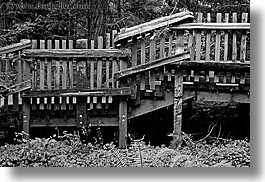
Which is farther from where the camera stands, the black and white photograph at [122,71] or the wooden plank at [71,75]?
the wooden plank at [71,75]

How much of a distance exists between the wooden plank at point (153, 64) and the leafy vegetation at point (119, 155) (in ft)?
2.43

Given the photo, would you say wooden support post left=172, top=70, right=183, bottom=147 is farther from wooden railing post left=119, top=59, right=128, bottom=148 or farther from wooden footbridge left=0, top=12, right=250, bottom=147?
wooden railing post left=119, top=59, right=128, bottom=148

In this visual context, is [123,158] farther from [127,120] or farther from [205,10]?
[205,10]

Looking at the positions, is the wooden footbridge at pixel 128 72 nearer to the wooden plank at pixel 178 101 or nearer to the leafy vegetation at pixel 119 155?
the wooden plank at pixel 178 101

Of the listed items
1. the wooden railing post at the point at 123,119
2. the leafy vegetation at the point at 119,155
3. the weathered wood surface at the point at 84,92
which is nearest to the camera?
the leafy vegetation at the point at 119,155

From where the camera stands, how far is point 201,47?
5223 mm

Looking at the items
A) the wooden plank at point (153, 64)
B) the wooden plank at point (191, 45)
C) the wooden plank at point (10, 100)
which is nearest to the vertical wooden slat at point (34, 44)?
the wooden plank at point (10, 100)

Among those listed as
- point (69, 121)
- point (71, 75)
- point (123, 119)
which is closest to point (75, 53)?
point (71, 75)

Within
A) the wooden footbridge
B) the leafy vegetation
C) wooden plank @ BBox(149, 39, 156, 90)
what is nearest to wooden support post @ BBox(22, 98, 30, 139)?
the wooden footbridge

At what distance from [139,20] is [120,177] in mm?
2095

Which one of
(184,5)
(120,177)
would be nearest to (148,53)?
(184,5)

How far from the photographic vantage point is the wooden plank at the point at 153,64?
5090 millimetres

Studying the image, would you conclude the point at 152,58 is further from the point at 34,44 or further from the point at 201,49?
the point at 34,44

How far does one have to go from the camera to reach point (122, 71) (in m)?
5.13
